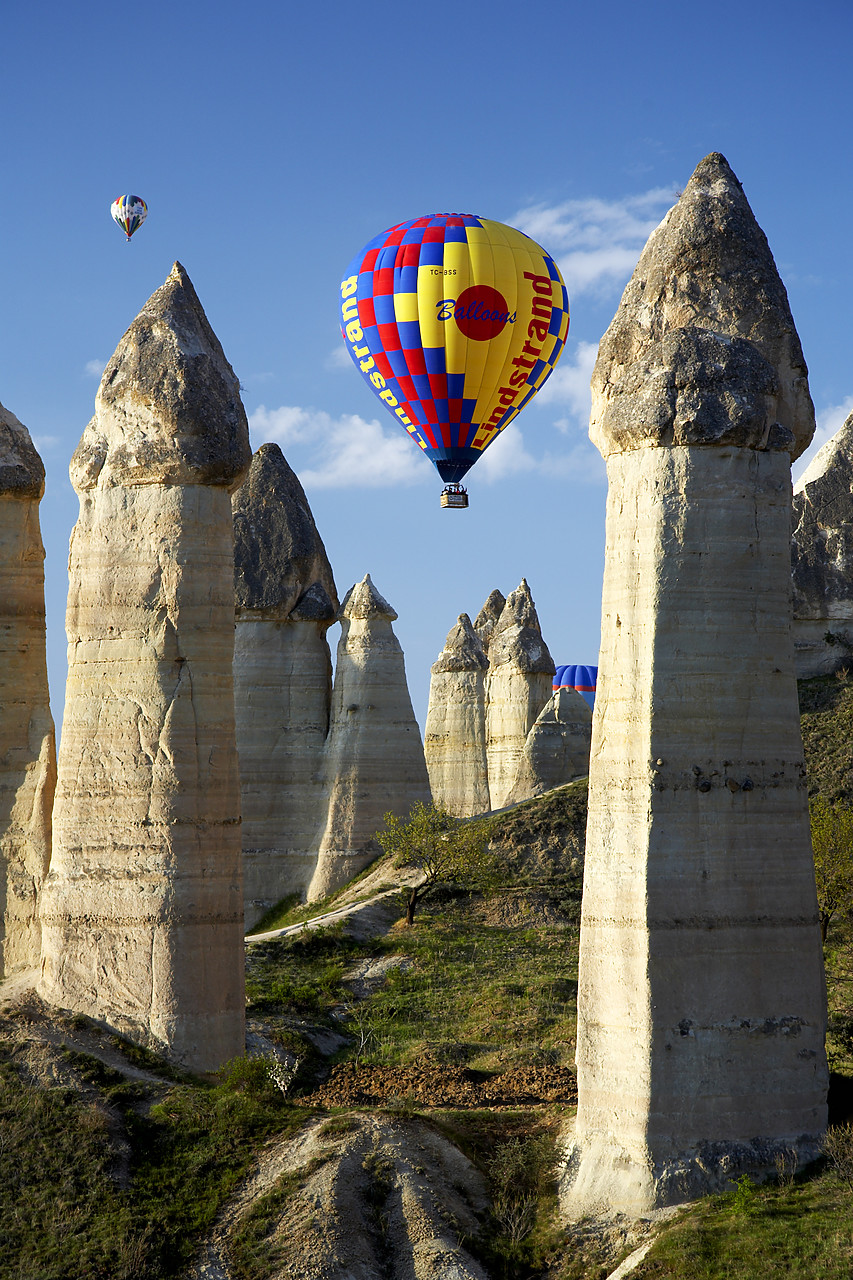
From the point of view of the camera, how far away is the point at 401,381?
3794 cm

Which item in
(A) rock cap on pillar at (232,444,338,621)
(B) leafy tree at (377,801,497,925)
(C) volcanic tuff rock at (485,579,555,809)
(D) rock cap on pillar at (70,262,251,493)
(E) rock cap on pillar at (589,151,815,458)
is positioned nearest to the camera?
(E) rock cap on pillar at (589,151,815,458)

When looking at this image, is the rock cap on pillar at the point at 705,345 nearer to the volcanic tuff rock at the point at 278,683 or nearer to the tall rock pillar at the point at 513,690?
the volcanic tuff rock at the point at 278,683

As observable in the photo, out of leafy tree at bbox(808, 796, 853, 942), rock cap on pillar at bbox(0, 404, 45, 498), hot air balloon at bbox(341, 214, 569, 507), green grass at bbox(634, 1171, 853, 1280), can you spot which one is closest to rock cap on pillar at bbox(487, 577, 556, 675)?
hot air balloon at bbox(341, 214, 569, 507)

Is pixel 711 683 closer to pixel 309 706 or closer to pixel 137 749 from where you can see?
pixel 137 749

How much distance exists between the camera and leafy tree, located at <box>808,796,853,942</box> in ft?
79.0

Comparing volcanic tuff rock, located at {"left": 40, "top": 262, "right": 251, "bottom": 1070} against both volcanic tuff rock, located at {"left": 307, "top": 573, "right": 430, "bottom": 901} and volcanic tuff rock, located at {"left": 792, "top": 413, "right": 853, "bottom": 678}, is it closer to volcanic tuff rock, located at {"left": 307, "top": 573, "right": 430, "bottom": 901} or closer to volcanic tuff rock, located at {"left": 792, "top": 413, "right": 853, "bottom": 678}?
volcanic tuff rock, located at {"left": 307, "top": 573, "right": 430, "bottom": 901}

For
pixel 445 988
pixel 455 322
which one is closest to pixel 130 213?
pixel 455 322

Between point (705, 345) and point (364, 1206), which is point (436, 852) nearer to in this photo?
point (364, 1206)

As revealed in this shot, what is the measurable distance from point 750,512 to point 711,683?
178 cm

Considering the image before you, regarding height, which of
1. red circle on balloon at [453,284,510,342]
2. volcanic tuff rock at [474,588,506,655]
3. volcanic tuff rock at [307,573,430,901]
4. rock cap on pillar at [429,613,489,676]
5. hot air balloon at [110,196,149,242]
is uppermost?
hot air balloon at [110,196,149,242]

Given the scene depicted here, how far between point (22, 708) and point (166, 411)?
6085 millimetres

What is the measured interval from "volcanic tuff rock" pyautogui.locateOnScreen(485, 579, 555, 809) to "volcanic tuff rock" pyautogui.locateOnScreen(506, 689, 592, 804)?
6.73 metres

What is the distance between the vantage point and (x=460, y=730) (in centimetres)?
4809

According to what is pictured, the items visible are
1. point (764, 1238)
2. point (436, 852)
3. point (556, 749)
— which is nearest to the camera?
point (764, 1238)
